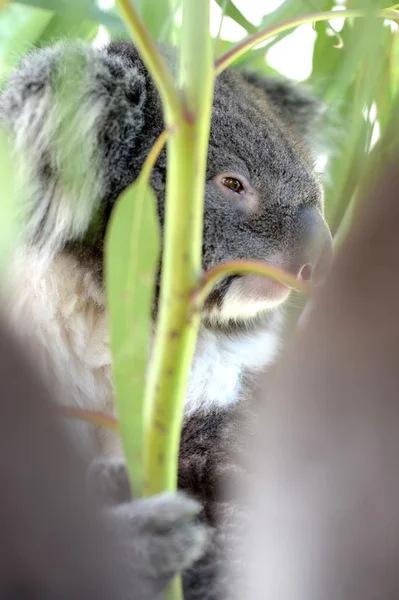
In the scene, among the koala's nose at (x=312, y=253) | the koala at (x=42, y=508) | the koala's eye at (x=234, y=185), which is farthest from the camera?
the koala's eye at (x=234, y=185)

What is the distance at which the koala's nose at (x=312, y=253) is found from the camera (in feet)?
5.14

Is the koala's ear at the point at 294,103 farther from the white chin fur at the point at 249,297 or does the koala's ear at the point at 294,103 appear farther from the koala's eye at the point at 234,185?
the white chin fur at the point at 249,297

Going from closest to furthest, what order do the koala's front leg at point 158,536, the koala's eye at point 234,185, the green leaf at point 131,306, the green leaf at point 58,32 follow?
the green leaf at point 131,306 < the koala's front leg at point 158,536 < the green leaf at point 58,32 < the koala's eye at point 234,185

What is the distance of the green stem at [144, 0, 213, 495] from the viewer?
2.18 ft

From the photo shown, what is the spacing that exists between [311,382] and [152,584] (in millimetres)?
382

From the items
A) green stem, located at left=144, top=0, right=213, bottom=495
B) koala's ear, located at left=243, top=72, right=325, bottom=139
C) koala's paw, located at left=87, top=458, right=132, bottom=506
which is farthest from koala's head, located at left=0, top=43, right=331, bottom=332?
green stem, located at left=144, top=0, right=213, bottom=495

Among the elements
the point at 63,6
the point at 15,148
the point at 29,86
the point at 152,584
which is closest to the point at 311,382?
the point at 152,584

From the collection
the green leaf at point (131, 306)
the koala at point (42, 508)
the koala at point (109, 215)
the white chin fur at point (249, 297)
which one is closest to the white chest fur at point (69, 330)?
the koala at point (109, 215)

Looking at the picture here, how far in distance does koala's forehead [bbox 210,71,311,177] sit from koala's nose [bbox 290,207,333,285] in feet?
0.65

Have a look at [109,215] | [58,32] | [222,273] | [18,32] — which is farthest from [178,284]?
[18,32]

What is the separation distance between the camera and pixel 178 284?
0.67 m

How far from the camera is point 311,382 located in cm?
59

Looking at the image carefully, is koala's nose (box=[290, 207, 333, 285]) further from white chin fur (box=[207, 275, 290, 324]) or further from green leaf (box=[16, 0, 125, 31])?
green leaf (box=[16, 0, 125, 31])

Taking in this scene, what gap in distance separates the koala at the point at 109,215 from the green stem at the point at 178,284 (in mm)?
728
